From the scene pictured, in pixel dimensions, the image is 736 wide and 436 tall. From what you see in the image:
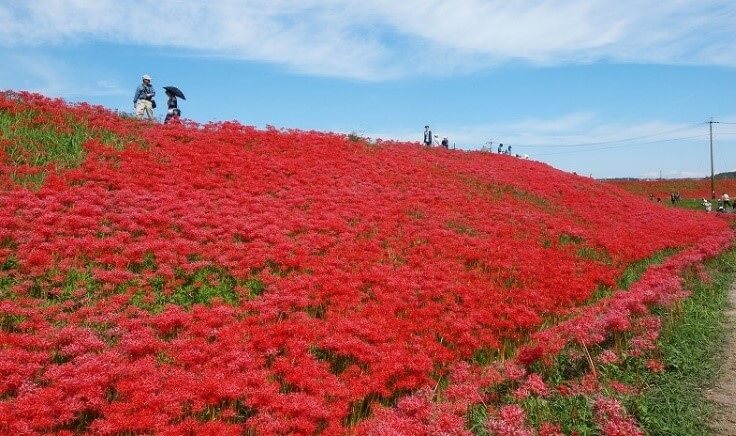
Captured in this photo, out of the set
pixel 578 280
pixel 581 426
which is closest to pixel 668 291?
pixel 578 280

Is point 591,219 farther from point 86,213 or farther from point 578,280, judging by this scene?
point 86,213

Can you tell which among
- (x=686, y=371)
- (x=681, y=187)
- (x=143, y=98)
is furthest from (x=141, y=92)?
(x=681, y=187)

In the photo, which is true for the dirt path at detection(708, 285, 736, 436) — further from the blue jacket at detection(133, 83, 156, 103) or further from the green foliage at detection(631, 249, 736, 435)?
the blue jacket at detection(133, 83, 156, 103)

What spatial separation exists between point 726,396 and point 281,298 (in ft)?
22.0

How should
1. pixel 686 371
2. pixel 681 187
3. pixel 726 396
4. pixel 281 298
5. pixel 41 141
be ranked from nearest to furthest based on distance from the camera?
pixel 726 396 → pixel 686 371 → pixel 281 298 → pixel 41 141 → pixel 681 187

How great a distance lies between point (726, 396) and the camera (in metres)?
Answer: 6.40

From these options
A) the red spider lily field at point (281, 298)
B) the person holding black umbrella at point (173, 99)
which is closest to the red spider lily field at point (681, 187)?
the red spider lily field at point (281, 298)

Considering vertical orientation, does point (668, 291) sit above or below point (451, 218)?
below

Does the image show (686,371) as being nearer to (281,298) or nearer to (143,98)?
(281,298)

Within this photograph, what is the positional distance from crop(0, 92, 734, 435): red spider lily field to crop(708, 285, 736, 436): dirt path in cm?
75

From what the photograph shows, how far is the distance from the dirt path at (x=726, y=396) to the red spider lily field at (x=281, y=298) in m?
0.75

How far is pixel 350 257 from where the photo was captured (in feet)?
38.0

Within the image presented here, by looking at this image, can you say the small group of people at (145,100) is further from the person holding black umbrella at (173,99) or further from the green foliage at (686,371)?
the green foliage at (686,371)

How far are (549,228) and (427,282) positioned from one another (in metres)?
9.14
